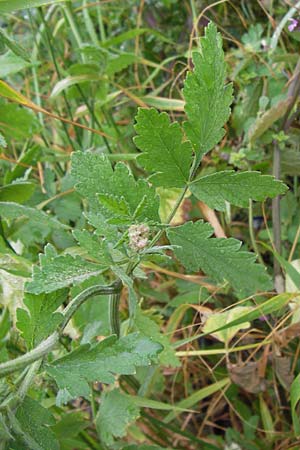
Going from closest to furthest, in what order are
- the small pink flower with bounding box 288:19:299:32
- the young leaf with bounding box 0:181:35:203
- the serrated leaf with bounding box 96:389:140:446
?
1. the serrated leaf with bounding box 96:389:140:446
2. the young leaf with bounding box 0:181:35:203
3. the small pink flower with bounding box 288:19:299:32

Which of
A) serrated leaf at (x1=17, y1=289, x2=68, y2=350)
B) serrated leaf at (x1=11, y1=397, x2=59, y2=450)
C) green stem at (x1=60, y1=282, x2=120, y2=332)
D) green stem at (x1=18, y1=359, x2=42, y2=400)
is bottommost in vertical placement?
serrated leaf at (x1=11, y1=397, x2=59, y2=450)

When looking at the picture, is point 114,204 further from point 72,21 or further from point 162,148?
point 72,21

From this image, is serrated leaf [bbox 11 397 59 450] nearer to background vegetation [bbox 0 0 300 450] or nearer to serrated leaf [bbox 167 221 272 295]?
background vegetation [bbox 0 0 300 450]

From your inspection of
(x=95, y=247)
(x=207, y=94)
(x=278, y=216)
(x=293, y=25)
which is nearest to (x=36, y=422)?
(x=95, y=247)

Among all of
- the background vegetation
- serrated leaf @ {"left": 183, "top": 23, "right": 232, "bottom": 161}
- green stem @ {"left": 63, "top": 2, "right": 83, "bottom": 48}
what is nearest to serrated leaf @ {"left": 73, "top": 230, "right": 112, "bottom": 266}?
the background vegetation

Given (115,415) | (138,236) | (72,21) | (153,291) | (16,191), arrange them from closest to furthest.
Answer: (138,236) < (115,415) < (16,191) < (153,291) < (72,21)

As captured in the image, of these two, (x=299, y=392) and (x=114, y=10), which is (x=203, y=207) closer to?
(x=299, y=392)
